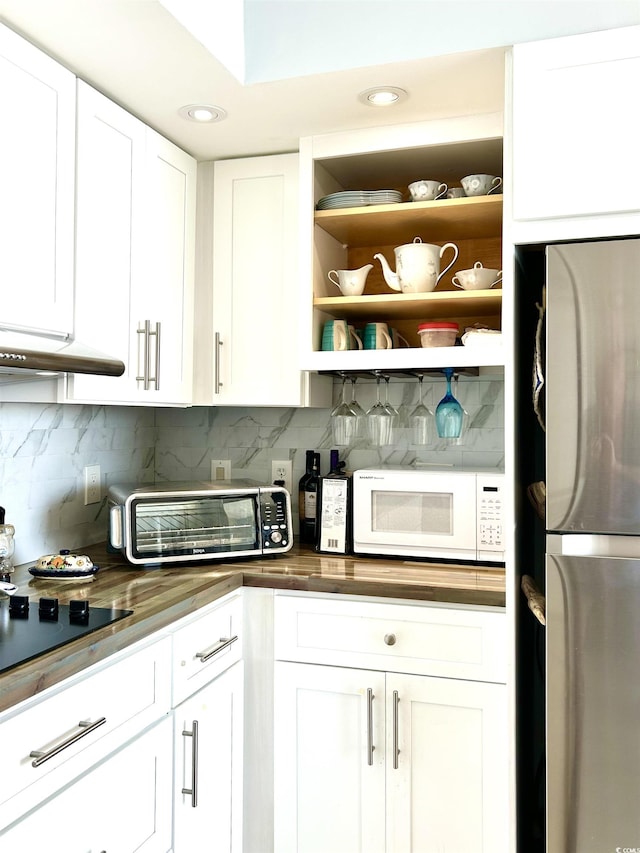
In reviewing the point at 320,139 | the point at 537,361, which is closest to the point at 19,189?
the point at 320,139

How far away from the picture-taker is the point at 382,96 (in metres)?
1.89

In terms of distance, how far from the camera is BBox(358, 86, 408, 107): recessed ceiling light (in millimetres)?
1853

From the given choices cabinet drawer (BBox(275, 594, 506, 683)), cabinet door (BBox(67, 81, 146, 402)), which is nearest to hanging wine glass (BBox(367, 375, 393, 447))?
cabinet drawer (BBox(275, 594, 506, 683))

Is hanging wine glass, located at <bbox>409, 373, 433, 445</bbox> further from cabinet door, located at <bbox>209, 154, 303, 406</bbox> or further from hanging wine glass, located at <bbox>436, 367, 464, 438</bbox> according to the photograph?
cabinet door, located at <bbox>209, 154, 303, 406</bbox>

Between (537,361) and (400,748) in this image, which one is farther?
(400,748)

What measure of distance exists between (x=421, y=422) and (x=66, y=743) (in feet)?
4.77

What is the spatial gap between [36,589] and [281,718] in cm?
72

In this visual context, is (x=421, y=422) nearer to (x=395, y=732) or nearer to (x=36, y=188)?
(x=395, y=732)

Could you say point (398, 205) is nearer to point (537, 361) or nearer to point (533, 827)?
point (537, 361)

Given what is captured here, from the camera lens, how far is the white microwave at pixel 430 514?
6.60ft

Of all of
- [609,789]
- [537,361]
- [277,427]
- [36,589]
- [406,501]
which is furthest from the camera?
[277,427]

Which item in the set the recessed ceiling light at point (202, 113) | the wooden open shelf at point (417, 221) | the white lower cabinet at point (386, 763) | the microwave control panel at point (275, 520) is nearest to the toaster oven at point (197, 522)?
the microwave control panel at point (275, 520)

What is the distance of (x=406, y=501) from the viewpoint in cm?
210

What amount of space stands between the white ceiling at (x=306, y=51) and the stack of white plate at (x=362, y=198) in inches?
7.6
